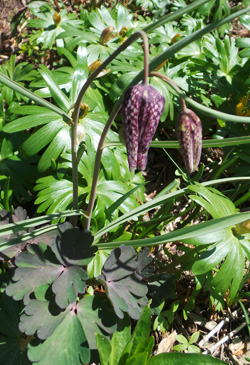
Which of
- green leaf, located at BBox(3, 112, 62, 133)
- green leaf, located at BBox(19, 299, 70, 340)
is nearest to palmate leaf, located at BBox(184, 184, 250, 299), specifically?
green leaf, located at BBox(19, 299, 70, 340)

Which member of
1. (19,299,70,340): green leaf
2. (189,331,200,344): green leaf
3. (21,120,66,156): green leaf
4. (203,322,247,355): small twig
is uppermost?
(21,120,66,156): green leaf

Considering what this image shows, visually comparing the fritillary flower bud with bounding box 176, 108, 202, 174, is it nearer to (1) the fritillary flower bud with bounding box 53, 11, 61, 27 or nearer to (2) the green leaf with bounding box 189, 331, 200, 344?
(2) the green leaf with bounding box 189, 331, 200, 344

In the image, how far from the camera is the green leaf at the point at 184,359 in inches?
49.2

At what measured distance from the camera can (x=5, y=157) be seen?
1913mm

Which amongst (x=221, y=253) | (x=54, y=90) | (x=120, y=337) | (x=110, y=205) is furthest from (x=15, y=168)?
(x=221, y=253)

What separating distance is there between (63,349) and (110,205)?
669mm

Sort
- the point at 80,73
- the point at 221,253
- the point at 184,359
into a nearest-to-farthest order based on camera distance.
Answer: the point at 184,359 < the point at 221,253 < the point at 80,73

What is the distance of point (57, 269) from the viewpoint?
4.20ft

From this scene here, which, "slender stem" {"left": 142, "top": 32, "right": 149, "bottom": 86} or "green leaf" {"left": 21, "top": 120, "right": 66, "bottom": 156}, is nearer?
"slender stem" {"left": 142, "top": 32, "right": 149, "bottom": 86}

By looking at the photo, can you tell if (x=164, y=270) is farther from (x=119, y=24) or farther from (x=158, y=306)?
(x=119, y=24)

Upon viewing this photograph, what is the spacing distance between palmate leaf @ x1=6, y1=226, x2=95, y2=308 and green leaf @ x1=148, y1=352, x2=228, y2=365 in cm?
38

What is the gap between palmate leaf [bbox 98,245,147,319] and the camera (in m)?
1.32

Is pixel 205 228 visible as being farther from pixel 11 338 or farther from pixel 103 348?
pixel 11 338

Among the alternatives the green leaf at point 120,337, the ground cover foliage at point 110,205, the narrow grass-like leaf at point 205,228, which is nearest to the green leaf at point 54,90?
the ground cover foliage at point 110,205
